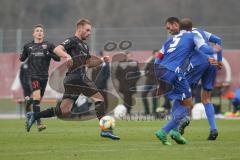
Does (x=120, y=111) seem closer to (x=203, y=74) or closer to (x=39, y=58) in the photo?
(x=39, y=58)

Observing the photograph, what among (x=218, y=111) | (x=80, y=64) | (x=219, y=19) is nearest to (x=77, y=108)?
(x=218, y=111)

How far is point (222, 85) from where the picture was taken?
91.6 ft

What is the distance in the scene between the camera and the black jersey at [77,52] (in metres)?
15.0

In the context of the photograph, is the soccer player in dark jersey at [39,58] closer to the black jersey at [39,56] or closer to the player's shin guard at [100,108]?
the black jersey at [39,56]

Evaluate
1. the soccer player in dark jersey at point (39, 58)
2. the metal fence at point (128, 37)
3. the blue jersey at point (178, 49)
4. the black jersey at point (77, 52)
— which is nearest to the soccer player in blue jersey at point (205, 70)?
the blue jersey at point (178, 49)

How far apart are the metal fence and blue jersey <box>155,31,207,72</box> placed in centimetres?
1576

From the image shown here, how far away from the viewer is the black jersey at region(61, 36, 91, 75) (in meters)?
15.0

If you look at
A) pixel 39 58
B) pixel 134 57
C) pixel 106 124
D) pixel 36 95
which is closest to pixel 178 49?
pixel 106 124

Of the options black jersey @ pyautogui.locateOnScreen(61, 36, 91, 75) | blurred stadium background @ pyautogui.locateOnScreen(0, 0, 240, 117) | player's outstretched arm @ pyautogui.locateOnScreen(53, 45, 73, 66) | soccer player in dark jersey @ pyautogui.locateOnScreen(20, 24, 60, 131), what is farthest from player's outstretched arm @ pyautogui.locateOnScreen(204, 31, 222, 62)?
blurred stadium background @ pyautogui.locateOnScreen(0, 0, 240, 117)

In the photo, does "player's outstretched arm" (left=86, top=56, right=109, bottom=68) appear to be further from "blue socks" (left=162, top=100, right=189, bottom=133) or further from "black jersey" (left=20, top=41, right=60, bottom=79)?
"black jersey" (left=20, top=41, right=60, bottom=79)

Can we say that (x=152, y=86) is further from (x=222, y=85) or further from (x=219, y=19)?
(x=219, y=19)

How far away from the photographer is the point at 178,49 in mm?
13664

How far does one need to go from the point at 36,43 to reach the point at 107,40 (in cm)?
1169

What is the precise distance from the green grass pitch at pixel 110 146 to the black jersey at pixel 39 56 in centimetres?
140
